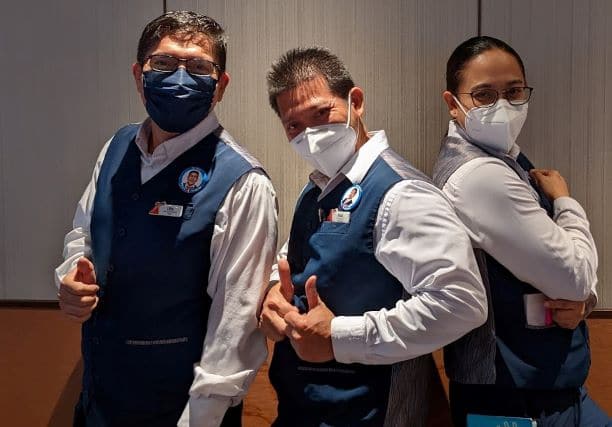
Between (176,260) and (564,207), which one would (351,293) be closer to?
(176,260)

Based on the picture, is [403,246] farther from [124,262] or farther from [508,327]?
[124,262]

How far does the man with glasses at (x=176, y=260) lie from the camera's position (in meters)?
1.54

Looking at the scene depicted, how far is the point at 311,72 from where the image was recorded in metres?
1.58

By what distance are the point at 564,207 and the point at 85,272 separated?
1.29 metres

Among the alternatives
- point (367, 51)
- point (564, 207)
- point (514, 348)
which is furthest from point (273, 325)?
point (367, 51)

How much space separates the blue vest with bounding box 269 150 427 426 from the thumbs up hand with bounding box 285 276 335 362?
0.20 feet

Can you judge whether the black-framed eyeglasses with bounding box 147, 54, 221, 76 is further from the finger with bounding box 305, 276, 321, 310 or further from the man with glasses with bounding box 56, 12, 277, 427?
the finger with bounding box 305, 276, 321, 310

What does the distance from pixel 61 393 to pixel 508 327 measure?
153 centimetres

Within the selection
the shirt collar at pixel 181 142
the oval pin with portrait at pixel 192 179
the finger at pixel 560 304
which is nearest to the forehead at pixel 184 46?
the shirt collar at pixel 181 142

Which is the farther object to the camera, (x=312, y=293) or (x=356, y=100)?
(x=356, y=100)

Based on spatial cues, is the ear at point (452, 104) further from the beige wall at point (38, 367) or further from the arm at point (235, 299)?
the beige wall at point (38, 367)

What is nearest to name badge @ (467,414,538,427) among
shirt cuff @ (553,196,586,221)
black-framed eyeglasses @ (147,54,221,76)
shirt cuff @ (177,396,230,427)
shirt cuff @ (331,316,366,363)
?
shirt cuff @ (331,316,366,363)

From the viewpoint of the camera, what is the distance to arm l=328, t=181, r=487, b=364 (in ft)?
4.37

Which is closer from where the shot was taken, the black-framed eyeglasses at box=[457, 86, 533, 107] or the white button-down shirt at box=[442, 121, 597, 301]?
the white button-down shirt at box=[442, 121, 597, 301]
